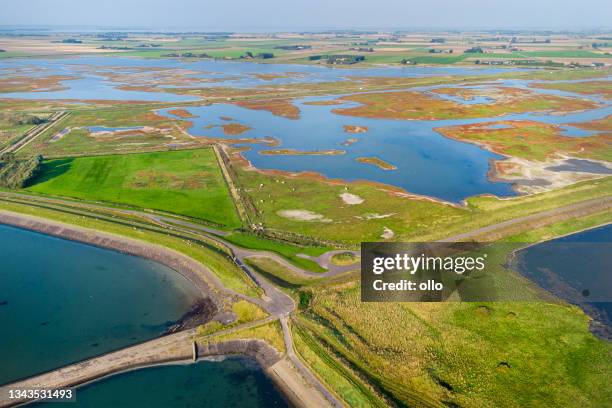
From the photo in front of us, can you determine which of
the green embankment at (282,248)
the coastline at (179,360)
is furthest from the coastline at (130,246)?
the green embankment at (282,248)

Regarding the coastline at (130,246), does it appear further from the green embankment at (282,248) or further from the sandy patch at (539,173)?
the sandy patch at (539,173)

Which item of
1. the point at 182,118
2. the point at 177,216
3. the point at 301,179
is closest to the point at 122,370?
the point at 177,216

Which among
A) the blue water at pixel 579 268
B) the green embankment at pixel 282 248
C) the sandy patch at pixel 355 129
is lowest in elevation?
the blue water at pixel 579 268

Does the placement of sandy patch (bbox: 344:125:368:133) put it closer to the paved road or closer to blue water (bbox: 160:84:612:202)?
blue water (bbox: 160:84:612:202)

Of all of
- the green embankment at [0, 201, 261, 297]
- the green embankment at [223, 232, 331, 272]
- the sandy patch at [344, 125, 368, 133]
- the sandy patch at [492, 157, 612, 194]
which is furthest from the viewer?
the sandy patch at [344, 125, 368, 133]

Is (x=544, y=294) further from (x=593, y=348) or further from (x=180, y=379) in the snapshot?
(x=180, y=379)

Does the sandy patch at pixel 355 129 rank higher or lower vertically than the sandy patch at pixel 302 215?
higher

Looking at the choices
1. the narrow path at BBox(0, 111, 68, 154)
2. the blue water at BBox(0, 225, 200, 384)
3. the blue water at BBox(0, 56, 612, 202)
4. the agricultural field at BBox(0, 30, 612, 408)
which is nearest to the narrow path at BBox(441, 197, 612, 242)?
the agricultural field at BBox(0, 30, 612, 408)

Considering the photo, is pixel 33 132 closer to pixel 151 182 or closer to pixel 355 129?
pixel 151 182
